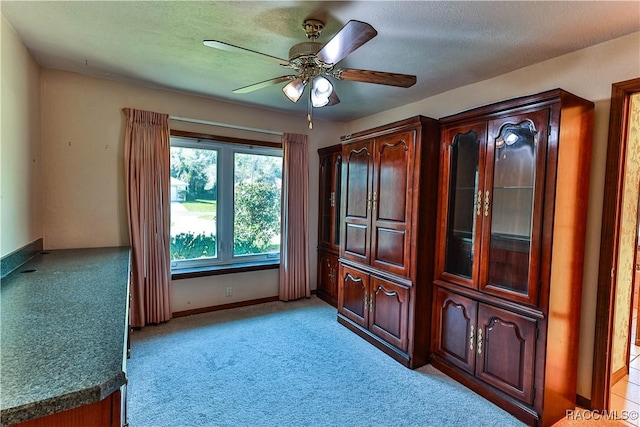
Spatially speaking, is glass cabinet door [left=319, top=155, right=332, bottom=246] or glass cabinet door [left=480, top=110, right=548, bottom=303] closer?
glass cabinet door [left=480, top=110, right=548, bottom=303]

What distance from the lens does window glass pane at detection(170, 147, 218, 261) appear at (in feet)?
11.4

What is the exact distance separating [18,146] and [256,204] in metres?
2.27

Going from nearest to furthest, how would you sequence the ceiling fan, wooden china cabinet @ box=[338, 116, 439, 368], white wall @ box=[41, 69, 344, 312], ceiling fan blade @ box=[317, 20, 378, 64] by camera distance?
1. ceiling fan blade @ box=[317, 20, 378, 64]
2. the ceiling fan
3. wooden china cabinet @ box=[338, 116, 439, 368]
4. white wall @ box=[41, 69, 344, 312]

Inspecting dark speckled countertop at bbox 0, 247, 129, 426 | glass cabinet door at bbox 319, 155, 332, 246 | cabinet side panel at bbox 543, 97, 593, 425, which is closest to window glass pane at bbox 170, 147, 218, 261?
glass cabinet door at bbox 319, 155, 332, 246

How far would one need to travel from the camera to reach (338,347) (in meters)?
2.91

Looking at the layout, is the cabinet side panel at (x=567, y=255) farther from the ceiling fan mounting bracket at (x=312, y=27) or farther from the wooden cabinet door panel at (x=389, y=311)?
the ceiling fan mounting bracket at (x=312, y=27)

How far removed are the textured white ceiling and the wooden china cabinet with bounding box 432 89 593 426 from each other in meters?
0.43

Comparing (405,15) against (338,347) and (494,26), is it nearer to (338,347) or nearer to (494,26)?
(494,26)

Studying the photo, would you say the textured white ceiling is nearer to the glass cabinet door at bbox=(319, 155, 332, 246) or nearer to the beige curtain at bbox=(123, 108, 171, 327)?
the beige curtain at bbox=(123, 108, 171, 327)

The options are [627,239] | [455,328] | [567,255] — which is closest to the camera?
[567,255]

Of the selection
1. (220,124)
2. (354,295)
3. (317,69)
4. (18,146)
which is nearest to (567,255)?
(354,295)

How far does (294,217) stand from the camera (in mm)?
4012

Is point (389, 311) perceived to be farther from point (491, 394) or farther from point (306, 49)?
point (306, 49)

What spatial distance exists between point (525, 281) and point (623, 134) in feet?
3.67
